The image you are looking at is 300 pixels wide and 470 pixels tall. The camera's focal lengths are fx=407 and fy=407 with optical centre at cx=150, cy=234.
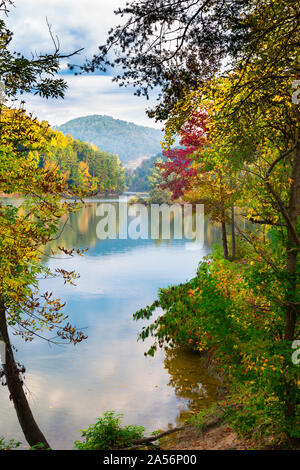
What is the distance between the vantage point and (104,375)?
14.0m

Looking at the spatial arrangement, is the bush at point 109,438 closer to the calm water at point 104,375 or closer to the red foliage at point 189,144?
the calm water at point 104,375

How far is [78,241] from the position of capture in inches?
1614

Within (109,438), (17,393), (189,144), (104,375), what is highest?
(189,144)

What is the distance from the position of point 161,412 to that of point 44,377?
4649 mm

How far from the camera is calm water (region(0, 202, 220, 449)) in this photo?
36.3 ft

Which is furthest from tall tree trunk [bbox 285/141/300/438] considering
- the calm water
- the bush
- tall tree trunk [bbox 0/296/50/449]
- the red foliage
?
the red foliage

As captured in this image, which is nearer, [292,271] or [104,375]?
[292,271]

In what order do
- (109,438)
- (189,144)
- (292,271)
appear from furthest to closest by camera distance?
(189,144) → (109,438) → (292,271)

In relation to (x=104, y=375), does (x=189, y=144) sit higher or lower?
higher

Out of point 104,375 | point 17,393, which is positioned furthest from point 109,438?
point 104,375

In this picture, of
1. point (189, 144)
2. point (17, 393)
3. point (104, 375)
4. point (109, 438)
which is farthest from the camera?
point (189, 144)

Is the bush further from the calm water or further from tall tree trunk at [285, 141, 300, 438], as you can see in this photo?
tall tree trunk at [285, 141, 300, 438]

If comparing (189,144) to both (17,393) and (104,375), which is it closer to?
(104,375)

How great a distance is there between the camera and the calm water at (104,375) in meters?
11.1
